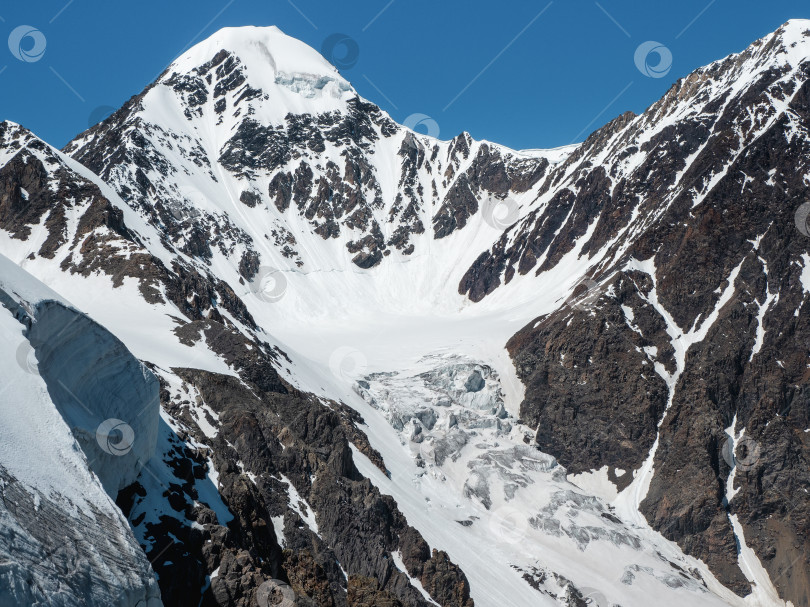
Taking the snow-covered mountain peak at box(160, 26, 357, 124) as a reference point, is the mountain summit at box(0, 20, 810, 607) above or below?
below

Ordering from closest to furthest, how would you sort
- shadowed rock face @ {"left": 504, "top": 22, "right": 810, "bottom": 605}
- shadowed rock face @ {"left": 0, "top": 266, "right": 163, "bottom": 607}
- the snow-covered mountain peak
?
shadowed rock face @ {"left": 0, "top": 266, "right": 163, "bottom": 607}, shadowed rock face @ {"left": 504, "top": 22, "right": 810, "bottom": 605}, the snow-covered mountain peak

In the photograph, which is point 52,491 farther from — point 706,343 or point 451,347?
point 451,347

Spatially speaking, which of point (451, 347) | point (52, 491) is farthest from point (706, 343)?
point (52, 491)

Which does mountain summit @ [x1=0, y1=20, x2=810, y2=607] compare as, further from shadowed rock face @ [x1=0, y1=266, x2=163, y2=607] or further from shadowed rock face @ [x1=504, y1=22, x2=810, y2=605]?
shadowed rock face @ [x1=504, y1=22, x2=810, y2=605]

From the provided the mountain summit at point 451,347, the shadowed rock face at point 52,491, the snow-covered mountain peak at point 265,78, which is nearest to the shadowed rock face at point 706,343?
the mountain summit at point 451,347

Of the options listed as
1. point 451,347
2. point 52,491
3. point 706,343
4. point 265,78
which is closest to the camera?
point 52,491

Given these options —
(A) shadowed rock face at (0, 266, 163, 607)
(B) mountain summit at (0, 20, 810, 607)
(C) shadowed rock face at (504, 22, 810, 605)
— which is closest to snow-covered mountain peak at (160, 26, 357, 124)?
(B) mountain summit at (0, 20, 810, 607)

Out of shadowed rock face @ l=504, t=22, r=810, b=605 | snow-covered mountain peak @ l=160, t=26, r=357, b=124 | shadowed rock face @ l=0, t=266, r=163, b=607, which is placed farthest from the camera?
snow-covered mountain peak @ l=160, t=26, r=357, b=124

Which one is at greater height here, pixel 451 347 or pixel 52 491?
pixel 451 347

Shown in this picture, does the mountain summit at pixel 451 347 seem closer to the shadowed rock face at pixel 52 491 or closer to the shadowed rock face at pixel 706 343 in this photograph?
the shadowed rock face at pixel 52 491

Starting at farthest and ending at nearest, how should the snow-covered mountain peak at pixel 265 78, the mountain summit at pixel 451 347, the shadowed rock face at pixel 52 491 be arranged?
the snow-covered mountain peak at pixel 265 78 < the mountain summit at pixel 451 347 < the shadowed rock face at pixel 52 491

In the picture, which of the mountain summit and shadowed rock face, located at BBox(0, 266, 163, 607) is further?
the mountain summit

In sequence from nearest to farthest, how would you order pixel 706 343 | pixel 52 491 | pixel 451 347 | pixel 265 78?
pixel 52 491 → pixel 706 343 → pixel 451 347 → pixel 265 78

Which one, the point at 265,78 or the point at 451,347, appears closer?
the point at 451,347
